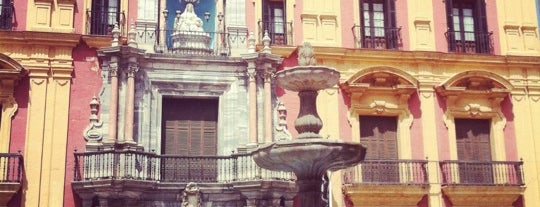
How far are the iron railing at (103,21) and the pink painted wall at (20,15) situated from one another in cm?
135

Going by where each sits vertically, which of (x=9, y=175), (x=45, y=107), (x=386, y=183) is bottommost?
(x=386, y=183)

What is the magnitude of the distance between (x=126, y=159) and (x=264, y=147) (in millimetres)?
4977

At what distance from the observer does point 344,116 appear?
16344 millimetres

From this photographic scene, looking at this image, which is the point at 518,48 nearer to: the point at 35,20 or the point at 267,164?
the point at 267,164

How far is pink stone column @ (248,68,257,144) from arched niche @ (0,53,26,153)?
4858 mm

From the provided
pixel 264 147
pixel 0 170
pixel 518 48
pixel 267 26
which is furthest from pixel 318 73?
pixel 518 48

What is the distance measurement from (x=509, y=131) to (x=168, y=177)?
26.8 feet

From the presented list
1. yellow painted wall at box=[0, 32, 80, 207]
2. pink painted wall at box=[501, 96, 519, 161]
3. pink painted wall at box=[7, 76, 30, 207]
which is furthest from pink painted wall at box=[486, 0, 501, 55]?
pink painted wall at box=[7, 76, 30, 207]

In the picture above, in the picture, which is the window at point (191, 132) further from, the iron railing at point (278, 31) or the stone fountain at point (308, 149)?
the stone fountain at point (308, 149)

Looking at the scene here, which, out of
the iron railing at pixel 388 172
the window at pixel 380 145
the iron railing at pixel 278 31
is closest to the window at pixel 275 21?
the iron railing at pixel 278 31

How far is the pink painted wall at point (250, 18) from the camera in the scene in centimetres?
1661

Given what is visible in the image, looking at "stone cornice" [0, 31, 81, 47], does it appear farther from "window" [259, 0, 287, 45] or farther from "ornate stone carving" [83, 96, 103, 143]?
"window" [259, 0, 287, 45]

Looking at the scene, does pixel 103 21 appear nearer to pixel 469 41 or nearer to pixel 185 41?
pixel 185 41

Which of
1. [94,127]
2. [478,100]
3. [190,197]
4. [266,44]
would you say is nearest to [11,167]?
[94,127]
